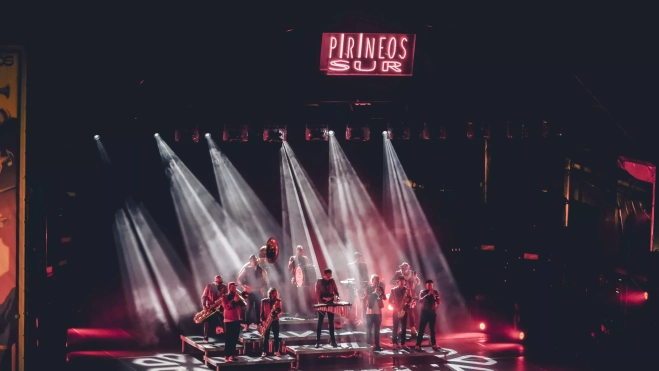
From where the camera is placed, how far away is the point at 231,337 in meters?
14.7

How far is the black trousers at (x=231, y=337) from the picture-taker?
14570mm

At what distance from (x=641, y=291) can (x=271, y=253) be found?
25.2 feet

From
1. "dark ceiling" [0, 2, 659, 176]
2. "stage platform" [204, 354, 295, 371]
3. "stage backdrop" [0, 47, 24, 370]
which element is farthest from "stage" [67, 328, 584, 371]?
"stage backdrop" [0, 47, 24, 370]

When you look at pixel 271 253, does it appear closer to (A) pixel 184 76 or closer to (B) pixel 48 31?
(A) pixel 184 76

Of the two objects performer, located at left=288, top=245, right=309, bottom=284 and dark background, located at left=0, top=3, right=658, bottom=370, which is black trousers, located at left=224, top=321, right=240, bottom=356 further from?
performer, located at left=288, top=245, right=309, bottom=284

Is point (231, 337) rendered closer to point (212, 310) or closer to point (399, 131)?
point (212, 310)

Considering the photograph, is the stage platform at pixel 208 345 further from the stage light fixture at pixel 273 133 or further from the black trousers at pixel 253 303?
the stage light fixture at pixel 273 133

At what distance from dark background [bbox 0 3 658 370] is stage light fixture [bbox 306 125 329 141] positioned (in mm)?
357

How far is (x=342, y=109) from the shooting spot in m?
16.3

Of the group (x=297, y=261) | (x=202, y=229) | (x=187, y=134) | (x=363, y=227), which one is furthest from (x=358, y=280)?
(x=187, y=134)

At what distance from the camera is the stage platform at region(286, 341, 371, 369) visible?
15.2 m

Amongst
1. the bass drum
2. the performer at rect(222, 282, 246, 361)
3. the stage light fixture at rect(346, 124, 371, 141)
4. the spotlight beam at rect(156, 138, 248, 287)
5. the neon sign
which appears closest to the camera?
the neon sign

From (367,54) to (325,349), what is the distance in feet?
19.2

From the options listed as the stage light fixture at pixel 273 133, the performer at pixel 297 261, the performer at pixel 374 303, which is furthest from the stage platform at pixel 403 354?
the stage light fixture at pixel 273 133
